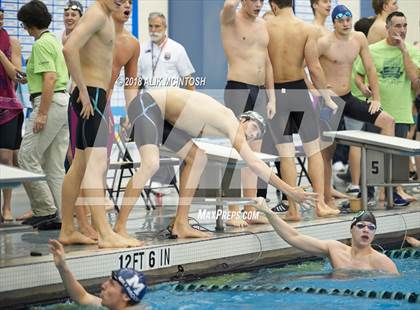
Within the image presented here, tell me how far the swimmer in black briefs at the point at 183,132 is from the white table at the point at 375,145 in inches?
69.9

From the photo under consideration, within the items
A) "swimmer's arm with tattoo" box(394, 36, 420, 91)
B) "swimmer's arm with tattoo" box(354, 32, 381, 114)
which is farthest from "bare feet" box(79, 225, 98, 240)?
"swimmer's arm with tattoo" box(394, 36, 420, 91)

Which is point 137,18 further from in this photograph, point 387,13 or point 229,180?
point 229,180

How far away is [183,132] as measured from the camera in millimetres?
6867

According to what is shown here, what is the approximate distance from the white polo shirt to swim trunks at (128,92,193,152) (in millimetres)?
2429

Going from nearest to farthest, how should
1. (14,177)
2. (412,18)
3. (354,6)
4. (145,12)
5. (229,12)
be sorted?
(14,177) → (229,12) → (145,12) → (354,6) → (412,18)

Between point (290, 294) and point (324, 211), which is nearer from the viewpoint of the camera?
point (290, 294)

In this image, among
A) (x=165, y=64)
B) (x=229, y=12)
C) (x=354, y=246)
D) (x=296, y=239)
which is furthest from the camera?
(x=165, y=64)

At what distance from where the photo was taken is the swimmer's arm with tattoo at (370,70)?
8672 millimetres

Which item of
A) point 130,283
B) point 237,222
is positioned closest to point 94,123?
point 130,283

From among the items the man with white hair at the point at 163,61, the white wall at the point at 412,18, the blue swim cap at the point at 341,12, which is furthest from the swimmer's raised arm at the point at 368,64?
the white wall at the point at 412,18

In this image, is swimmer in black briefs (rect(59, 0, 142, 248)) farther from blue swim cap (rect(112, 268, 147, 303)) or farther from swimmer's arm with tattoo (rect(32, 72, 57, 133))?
blue swim cap (rect(112, 268, 147, 303))

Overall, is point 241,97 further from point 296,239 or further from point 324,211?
point 296,239

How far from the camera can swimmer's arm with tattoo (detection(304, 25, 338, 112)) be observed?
800cm

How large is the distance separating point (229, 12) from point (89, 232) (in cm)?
203
